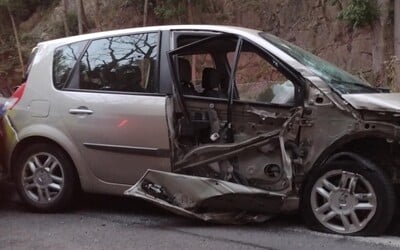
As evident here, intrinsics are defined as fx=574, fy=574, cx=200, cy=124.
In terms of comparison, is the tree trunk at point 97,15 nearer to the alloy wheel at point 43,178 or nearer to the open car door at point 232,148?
the alloy wheel at point 43,178

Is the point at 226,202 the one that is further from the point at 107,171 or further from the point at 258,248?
the point at 107,171

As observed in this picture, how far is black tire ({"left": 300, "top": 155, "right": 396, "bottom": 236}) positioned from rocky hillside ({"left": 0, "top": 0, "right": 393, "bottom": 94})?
6.43 m

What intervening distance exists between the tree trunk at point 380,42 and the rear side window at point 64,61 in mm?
6885

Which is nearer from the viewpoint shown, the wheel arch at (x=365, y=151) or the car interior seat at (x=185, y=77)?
the wheel arch at (x=365, y=151)

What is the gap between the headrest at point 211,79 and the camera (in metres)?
5.89

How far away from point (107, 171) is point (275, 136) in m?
1.71

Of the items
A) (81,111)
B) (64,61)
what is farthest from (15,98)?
(81,111)

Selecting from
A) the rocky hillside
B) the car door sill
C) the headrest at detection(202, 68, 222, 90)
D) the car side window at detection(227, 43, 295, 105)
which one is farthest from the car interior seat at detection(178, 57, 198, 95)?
the rocky hillside

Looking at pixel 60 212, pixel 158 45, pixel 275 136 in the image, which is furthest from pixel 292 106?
pixel 60 212

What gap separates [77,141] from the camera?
569 cm

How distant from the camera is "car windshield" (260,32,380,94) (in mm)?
5041

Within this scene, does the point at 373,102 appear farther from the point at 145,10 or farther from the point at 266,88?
the point at 145,10

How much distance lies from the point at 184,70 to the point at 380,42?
6964 millimetres

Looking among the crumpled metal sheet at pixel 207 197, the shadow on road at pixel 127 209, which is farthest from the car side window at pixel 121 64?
the shadow on road at pixel 127 209
